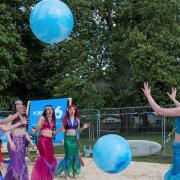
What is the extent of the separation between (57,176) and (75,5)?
1625 cm

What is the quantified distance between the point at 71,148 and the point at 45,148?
1.40 metres

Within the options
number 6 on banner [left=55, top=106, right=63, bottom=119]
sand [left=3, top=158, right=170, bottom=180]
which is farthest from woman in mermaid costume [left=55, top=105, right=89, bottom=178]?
number 6 on banner [left=55, top=106, right=63, bottom=119]

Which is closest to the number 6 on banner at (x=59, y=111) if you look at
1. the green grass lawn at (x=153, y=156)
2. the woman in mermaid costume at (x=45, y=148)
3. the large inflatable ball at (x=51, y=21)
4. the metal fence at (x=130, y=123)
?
the green grass lawn at (x=153, y=156)

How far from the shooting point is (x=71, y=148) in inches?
413

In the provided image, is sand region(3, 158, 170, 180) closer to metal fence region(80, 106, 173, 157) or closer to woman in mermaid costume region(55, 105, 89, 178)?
woman in mermaid costume region(55, 105, 89, 178)

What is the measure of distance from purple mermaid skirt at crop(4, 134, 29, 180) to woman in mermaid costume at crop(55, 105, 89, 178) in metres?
2.07

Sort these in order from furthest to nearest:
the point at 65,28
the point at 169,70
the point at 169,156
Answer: the point at 169,70
the point at 169,156
the point at 65,28

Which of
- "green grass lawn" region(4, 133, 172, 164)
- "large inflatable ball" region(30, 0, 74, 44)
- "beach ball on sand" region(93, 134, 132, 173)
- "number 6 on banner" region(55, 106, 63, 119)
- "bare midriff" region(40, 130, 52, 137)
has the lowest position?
"green grass lawn" region(4, 133, 172, 164)

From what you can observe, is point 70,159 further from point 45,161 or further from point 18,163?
point 18,163

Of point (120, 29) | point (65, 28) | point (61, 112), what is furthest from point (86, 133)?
point (65, 28)

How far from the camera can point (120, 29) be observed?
2592 centimetres

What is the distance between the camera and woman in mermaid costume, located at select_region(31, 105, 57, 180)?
29.5 feet

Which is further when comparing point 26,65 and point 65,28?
point 26,65

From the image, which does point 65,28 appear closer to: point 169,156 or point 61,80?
point 169,156
